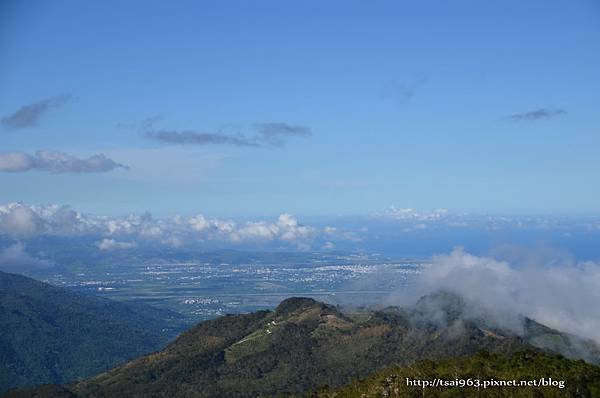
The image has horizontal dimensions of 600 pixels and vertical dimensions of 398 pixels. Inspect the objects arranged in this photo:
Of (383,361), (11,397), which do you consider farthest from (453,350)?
(11,397)

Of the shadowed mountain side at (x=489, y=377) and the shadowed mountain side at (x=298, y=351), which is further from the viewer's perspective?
the shadowed mountain side at (x=298, y=351)

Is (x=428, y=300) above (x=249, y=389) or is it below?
above

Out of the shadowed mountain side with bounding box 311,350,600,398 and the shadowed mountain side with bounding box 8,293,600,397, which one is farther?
the shadowed mountain side with bounding box 8,293,600,397

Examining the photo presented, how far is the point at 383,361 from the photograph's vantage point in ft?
504

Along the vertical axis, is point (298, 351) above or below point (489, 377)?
below

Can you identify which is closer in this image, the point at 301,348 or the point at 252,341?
the point at 301,348

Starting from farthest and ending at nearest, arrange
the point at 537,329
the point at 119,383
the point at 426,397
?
the point at 537,329 → the point at 119,383 → the point at 426,397

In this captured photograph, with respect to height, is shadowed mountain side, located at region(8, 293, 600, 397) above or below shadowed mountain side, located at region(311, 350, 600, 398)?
below

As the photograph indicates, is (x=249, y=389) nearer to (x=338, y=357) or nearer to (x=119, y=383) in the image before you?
(x=338, y=357)

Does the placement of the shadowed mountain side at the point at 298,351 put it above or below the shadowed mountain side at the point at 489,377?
below

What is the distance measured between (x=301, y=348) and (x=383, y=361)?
76.4ft

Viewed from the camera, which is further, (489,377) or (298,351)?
(298,351)

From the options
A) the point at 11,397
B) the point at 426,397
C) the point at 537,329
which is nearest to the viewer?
the point at 426,397

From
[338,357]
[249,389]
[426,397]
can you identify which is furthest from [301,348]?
[426,397]
